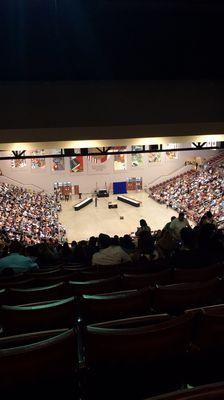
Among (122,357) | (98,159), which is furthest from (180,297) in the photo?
(98,159)

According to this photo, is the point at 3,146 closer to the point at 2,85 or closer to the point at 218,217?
the point at 2,85

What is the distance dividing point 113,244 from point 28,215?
53.0 feet

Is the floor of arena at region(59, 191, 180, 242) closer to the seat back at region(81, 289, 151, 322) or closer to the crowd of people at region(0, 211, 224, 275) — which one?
the crowd of people at region(0, 211, 224, 275)

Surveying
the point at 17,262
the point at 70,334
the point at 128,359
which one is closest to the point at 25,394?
the point at 70,334

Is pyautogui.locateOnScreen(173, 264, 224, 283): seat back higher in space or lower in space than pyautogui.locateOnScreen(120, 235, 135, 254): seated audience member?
lower

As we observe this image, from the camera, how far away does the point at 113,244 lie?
438 cm

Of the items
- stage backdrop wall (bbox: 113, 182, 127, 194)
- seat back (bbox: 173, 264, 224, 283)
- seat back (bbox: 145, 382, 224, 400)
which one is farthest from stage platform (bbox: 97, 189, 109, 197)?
seat back (bbox: 145, 382, 224, 400)

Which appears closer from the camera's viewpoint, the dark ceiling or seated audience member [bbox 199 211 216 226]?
the dark ceiling

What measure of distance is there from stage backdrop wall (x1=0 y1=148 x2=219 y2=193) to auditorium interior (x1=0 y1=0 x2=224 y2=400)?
19.0 m

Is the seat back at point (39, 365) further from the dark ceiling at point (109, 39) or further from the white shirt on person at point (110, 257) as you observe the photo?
the dark ceiling at point (109, 39)

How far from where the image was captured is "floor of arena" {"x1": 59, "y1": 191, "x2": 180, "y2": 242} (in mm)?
19531

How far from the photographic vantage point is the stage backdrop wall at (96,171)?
2588 cm

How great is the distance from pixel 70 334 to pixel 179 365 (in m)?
0.59

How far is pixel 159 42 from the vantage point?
4.64 metres
